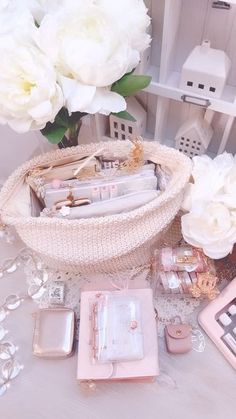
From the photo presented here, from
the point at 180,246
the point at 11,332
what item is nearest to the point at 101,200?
the point at 180,246

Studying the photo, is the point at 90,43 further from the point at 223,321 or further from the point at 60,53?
the point at 223,321

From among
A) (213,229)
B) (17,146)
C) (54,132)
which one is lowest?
(17,146)

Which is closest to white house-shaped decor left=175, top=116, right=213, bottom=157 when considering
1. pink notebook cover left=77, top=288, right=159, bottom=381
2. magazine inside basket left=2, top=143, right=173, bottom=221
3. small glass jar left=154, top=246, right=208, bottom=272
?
magazine inside basket left=2, top=143, right=173, bottom=221

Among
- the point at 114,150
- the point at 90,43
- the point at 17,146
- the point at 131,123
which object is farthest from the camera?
the point at 17,146

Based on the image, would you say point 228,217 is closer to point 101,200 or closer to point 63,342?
point 101,200

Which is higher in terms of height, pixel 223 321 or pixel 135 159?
pixel 135 159

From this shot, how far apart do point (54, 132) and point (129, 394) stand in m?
0.43

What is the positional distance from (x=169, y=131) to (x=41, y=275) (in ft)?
1.35

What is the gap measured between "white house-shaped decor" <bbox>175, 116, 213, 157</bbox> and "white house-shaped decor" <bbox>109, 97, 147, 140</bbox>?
0.27ft

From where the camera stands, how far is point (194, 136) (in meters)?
0.72

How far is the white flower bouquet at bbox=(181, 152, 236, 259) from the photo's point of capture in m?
0.55

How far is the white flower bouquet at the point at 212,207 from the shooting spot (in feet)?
1.80

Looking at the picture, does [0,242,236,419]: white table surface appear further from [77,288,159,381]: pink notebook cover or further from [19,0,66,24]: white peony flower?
[19,0,66,24]: white peony flower

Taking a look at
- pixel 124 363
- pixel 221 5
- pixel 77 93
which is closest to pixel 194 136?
pixel 221 5
